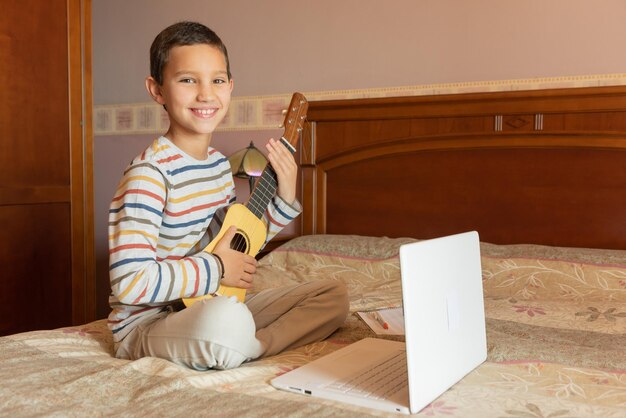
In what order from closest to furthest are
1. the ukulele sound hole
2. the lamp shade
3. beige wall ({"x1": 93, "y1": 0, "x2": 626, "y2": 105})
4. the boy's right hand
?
the boy's right hand → the ukulele sound hole → beige wall ({"x1": 93, "y1": 0, "x2": 626, "y2": 105}) → the lamp shade

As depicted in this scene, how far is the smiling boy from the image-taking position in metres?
1.27

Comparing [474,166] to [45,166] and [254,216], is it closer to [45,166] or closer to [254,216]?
[254,216]

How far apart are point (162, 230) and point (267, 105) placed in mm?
1902

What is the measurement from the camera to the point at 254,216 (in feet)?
5.16

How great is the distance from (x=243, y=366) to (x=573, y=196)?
1.61m

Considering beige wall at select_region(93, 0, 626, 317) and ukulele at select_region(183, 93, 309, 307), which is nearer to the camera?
ukulele at select_region(183, 93, 309, 307)

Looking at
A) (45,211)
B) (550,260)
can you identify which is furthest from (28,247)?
(550,260)

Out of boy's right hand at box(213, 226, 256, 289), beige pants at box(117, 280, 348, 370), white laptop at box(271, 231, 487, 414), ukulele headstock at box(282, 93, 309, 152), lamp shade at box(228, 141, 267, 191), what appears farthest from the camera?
lamp shade at box(228, 141, 267, 191)

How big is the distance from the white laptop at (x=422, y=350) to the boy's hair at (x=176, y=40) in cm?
72

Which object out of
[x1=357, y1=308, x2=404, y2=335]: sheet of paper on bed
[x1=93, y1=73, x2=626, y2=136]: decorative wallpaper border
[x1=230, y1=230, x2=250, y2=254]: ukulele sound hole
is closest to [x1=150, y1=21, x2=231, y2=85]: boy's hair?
[x1=230, y1=230, x2=250, y2=254]: ukulele sound hole

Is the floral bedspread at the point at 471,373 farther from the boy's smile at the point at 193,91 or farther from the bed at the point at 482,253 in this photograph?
the boy's smile at the point at 193,91

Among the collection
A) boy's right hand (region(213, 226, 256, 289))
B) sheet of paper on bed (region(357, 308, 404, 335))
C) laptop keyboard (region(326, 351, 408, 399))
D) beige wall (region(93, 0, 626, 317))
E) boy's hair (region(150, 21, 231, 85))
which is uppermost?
beige wall (region(93, 0, 626, 317))

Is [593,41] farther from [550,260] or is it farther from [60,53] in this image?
[60,53]

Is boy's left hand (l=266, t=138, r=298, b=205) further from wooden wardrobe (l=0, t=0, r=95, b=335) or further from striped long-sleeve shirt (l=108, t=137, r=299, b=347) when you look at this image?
wooden wardrobe (l=0, t=0, r=95, b=335)
